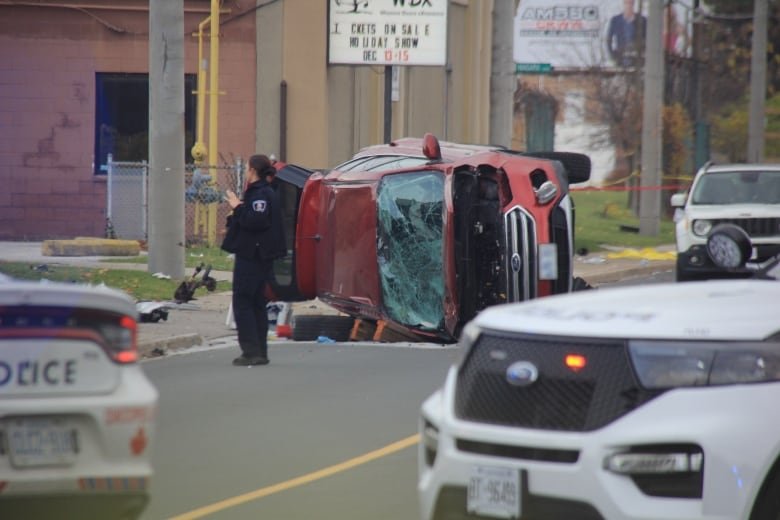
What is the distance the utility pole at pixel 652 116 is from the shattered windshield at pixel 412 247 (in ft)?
68.4

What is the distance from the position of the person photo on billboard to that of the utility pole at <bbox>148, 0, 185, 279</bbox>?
3744 cm

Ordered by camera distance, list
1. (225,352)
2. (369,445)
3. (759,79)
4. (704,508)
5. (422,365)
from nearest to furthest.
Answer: (704,508) < (369,445) < (422,365) < (225,352) < (759,79)

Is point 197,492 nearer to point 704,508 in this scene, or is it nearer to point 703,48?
point 704,508

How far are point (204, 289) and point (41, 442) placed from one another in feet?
46.0

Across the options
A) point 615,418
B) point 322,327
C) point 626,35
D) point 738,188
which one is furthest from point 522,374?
point 626,35

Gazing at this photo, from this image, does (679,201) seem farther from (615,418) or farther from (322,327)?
(615,418)

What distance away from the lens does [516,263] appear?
1416cm

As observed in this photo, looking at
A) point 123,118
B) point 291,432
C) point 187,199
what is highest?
point 123,118

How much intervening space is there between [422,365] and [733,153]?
4676 cm

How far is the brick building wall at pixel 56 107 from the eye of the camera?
28469mm

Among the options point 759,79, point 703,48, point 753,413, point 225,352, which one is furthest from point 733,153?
point 753,413

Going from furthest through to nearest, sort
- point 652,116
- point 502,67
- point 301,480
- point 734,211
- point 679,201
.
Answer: point 652,116 → point 502,67 → point 679,201 → point 734,211 → point 301,480

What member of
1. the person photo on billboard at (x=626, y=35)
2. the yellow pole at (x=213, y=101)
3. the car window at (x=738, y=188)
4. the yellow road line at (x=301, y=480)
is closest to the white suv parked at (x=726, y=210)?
the car window at (x=738, y=188)

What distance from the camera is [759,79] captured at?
44.2 meters
